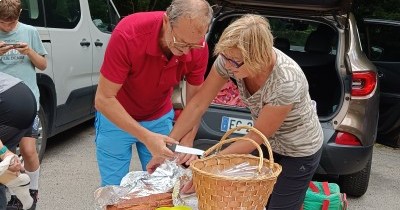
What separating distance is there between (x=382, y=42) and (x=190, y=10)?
453 centimetres

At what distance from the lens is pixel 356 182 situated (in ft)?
14.0

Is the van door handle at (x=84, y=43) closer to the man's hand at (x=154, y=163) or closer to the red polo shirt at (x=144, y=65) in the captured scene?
the red polo shirt at (x=144, y=65)

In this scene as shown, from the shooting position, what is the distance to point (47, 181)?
4.21 m

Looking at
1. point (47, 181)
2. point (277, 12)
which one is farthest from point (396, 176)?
point (47, 181)

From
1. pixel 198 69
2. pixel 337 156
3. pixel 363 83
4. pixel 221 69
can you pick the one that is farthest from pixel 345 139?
pixel 221 69

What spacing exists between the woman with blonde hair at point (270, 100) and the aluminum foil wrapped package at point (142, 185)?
3.2 inches

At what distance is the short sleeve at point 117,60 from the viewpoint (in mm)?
2234

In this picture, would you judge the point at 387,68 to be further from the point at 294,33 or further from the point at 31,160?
the point at 31,160

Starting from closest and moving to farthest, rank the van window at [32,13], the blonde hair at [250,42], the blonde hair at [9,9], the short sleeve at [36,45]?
the blonde hair at [250,42] → the blonde hair at [9,9] → the short sleeve at [36,45] → the van window at [32,13]

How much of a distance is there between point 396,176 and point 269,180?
3.74 meters

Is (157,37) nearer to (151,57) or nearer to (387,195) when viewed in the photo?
(151,57)

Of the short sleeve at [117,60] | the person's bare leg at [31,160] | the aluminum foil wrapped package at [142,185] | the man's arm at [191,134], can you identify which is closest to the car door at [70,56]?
the person's bare leg at [31,160]

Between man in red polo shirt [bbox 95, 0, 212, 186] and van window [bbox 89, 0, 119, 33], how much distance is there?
3053 mm

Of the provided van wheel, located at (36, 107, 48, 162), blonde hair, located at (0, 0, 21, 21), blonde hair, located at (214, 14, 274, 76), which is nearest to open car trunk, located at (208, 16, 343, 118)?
van wheel, located at (36, 107, 48, 162)
